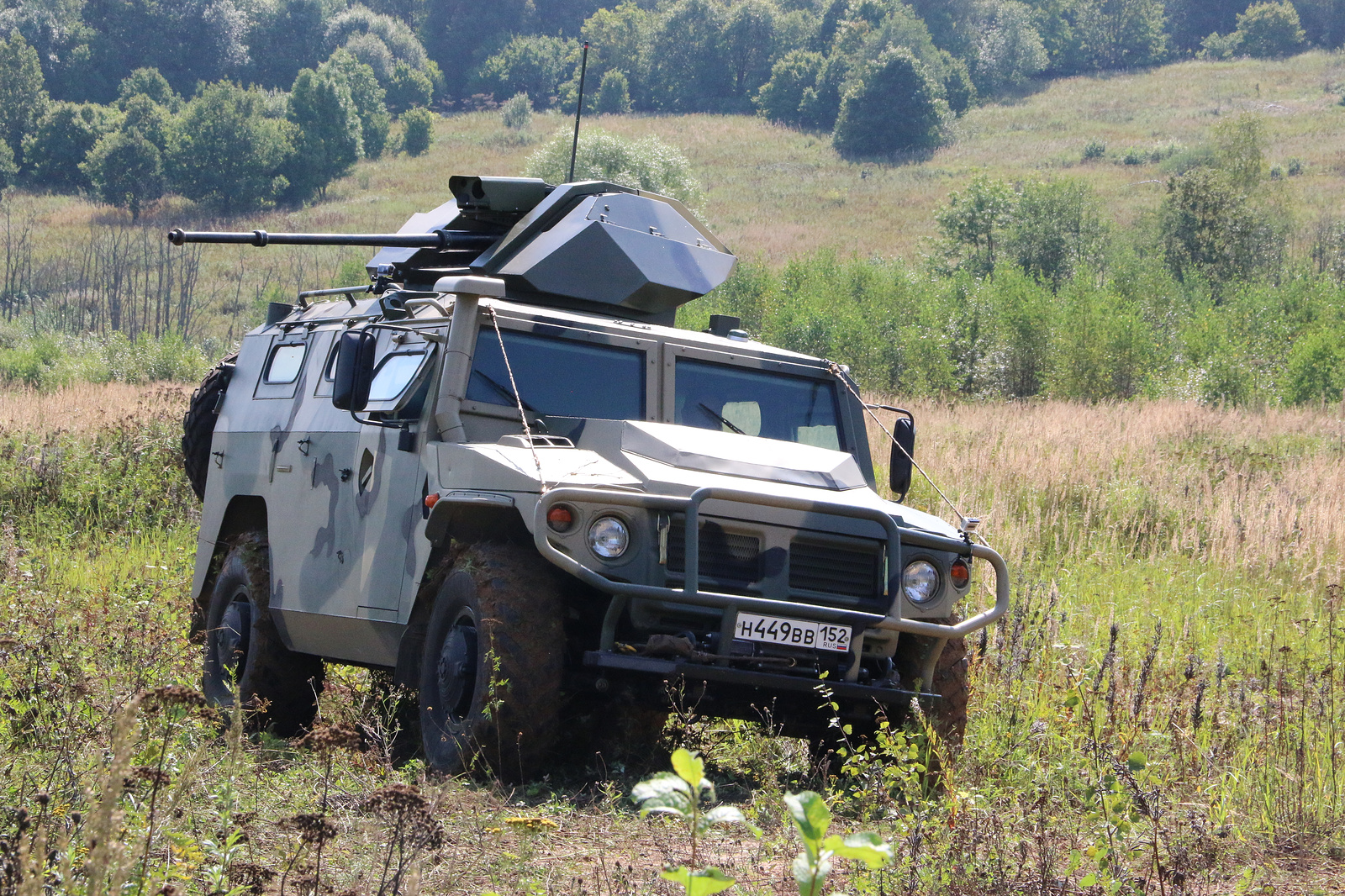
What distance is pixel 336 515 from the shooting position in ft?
22.1

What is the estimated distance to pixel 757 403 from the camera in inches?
262

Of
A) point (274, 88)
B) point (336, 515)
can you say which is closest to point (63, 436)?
point (336, 515)

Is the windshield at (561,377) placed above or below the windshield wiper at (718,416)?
above

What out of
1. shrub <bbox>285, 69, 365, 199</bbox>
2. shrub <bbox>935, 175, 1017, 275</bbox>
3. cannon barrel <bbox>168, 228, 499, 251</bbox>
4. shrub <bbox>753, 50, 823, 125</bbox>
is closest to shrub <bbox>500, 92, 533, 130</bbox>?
shrub <bbox>285, 69, 365, 199</bbox>

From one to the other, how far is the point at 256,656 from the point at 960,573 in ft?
12.6

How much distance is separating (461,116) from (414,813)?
10887cm

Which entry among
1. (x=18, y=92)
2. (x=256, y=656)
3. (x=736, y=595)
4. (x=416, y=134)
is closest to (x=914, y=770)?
(x=736, y=595)

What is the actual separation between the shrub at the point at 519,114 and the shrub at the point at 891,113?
22086 millimetres

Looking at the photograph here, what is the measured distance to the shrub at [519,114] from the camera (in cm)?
9638

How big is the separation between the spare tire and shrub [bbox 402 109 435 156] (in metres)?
84.7

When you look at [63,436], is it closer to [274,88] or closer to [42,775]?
[42,775]

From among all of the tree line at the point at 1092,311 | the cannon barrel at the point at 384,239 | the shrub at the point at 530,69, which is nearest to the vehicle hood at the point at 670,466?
the cannon barrel at the point at 384,239

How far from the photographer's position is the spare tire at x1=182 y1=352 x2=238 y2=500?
360 inches

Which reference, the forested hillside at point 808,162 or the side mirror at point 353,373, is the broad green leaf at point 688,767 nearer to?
the side mirror at point 353,373
